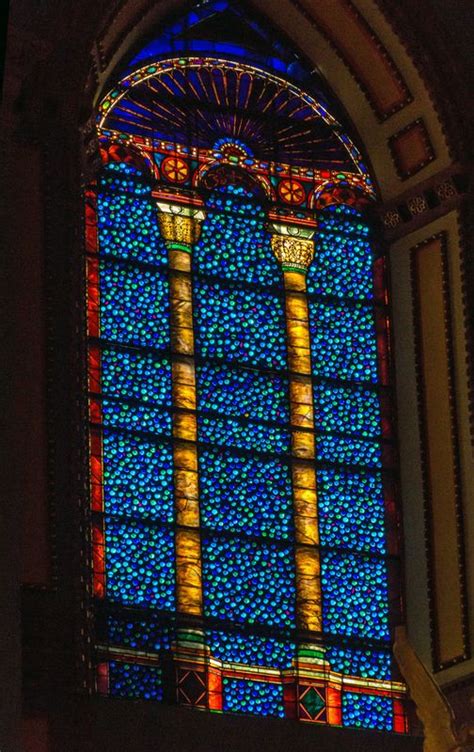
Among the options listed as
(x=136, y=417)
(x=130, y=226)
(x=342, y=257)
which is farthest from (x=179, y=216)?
(x=136, y=417)

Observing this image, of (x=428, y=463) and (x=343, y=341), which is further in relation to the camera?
(x=343, y=341)

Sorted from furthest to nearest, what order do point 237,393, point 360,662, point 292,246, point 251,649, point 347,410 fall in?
point 292,246 < point 347,410 < point 237,393 < point 360,662 < point 251,649

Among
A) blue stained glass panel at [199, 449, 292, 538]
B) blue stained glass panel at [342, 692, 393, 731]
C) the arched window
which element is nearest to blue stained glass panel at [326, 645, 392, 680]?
the arched window

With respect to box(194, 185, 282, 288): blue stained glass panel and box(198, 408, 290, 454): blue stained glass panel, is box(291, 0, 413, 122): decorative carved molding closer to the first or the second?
box(194, 185, 282, 288): blue stained glass panel

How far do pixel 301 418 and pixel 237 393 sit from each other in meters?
0.48

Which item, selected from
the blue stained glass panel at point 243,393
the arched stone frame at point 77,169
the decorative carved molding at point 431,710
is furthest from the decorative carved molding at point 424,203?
the decorative carved molding at point 431,710

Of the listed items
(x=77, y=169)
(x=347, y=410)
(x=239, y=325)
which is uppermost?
(x=77, y=169)

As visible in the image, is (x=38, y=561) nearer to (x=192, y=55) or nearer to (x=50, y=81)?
(x=50, y=81)

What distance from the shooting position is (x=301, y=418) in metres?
15.2

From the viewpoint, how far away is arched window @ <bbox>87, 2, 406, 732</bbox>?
14.3m

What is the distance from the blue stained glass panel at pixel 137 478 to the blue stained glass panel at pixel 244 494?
0.88ft

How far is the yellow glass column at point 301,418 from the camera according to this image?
14680 millimetres

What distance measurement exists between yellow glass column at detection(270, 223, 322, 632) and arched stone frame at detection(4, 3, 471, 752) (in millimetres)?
677

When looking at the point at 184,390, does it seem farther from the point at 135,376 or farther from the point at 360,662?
the point at 360,662
